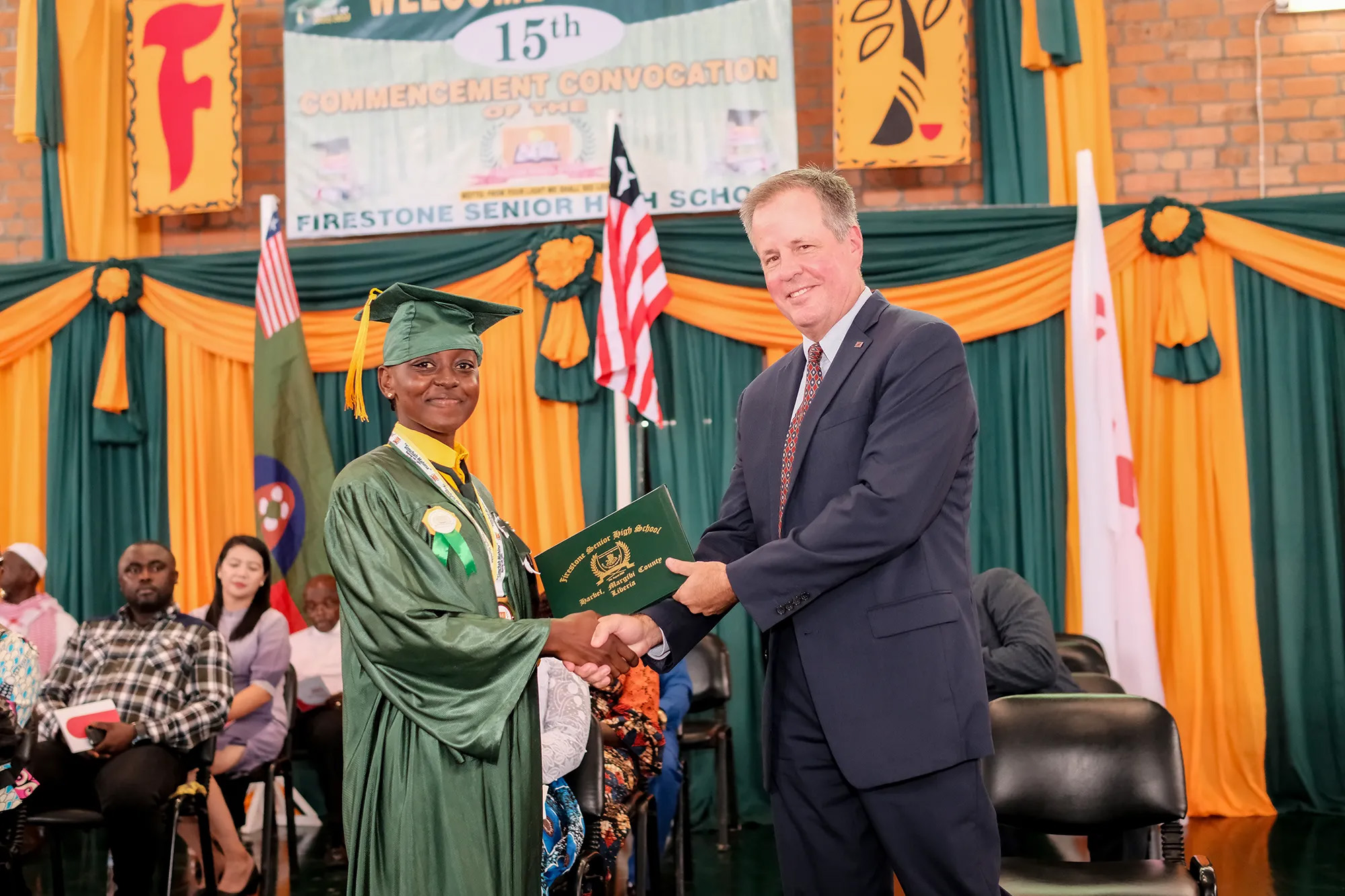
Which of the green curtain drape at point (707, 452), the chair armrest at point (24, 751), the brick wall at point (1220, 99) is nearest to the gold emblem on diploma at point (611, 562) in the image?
the chair armrest at point (24, 751)

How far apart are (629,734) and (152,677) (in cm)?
203

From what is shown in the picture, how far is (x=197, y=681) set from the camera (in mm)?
4828

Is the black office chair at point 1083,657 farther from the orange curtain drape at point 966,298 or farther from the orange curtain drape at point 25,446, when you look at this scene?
the orange curtain drape at point 25,446

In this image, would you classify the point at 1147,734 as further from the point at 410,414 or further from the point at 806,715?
the point at 410,414

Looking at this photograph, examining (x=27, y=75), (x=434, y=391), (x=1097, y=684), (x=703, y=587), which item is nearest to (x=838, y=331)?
(x=703, y=587)

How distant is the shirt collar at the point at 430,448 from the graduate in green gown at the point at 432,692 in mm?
72

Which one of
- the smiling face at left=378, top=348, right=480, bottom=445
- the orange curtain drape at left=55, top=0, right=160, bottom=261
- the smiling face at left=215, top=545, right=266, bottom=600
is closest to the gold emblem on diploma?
the smiling face at left=378, top=348, right=480, bottom=445

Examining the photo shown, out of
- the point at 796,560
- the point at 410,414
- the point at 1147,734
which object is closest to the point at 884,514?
the point at 796,560

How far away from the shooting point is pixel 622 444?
6234mm

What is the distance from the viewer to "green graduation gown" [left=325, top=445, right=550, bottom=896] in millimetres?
2379

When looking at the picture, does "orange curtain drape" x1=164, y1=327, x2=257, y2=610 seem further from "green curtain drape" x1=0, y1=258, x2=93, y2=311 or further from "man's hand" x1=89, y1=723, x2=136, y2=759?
"man's hand" x1=89, y1=723, x2=136, y2=759

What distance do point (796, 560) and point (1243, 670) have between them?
185 inches

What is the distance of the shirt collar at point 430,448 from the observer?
2.62m

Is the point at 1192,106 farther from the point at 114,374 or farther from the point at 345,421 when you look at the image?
the point at 114,374
